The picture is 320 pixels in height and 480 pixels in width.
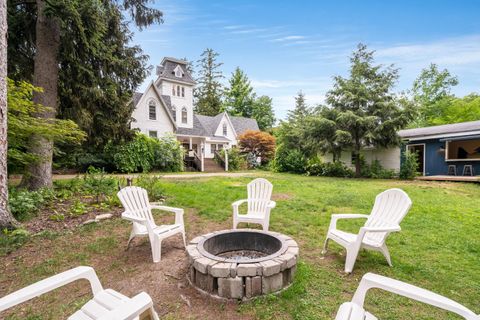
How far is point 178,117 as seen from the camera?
21219mm

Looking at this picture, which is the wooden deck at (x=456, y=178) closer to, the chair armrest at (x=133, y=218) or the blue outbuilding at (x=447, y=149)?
the blue outbuilding at (x=447, y=149)

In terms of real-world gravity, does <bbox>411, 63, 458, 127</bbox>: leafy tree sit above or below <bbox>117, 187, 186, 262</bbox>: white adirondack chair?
above

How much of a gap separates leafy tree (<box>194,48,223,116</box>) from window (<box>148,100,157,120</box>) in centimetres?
1639

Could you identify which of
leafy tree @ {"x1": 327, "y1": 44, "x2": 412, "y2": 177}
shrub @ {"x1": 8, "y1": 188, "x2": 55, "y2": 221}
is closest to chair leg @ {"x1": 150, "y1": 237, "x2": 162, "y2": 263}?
shrub @ {"x1": 8, "y1": 188, "x2": 55, "y2": 221}

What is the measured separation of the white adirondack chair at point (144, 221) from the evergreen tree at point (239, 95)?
31.6 meters

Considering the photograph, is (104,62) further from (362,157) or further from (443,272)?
(362,157)

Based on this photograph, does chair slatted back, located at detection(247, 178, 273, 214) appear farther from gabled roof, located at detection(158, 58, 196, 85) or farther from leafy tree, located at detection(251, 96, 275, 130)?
leafy tree, located at detection(251, 96, 275, 130)

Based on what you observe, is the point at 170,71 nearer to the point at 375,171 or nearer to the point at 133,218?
the point at 375,171

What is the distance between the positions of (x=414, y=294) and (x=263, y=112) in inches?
1363

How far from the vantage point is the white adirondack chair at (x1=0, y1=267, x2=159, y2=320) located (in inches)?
53.0

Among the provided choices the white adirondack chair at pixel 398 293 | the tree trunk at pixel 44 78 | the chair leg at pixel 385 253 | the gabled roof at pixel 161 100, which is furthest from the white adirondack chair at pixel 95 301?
the gabled roof at pixel 161 100

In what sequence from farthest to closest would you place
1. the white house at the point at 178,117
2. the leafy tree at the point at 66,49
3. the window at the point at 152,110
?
1. the window at the point at 152,110
2. the white house at the point at 178,117
3. the leafy tree at the point at 66,49

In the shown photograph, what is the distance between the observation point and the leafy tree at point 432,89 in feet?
94.8

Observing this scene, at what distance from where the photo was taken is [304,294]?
8.18ft
